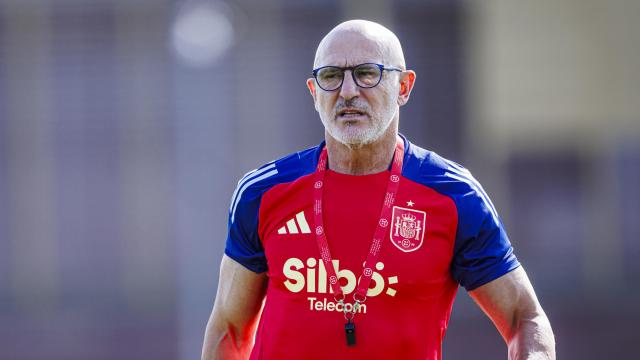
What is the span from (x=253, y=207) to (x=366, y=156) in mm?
402

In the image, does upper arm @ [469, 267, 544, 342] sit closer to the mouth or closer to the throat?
the throat

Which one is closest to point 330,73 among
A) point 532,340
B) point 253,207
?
point 253,207

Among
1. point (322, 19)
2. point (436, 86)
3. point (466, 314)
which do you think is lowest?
point (466, 314)

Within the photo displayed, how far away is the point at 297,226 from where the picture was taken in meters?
3.55

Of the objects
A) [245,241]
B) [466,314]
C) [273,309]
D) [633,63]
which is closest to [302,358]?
[273,309]

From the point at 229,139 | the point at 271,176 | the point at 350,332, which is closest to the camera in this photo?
the point at 350,332

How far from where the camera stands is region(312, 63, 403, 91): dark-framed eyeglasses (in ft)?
11.5

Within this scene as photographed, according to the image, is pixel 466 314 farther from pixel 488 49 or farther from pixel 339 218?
pixel 339 218

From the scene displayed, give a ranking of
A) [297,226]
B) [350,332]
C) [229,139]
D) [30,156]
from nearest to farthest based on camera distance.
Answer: [350,332] < [297,226] < [229,139] < [30,156]

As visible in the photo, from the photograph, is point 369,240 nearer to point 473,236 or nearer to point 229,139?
point 473,236

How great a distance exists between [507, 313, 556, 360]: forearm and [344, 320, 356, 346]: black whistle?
0.50 metres

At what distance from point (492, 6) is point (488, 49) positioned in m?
0.54

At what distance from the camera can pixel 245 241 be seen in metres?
3.68

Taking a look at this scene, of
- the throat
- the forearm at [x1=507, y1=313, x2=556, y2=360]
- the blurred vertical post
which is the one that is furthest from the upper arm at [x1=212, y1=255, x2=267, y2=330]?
the blurred vertical post
